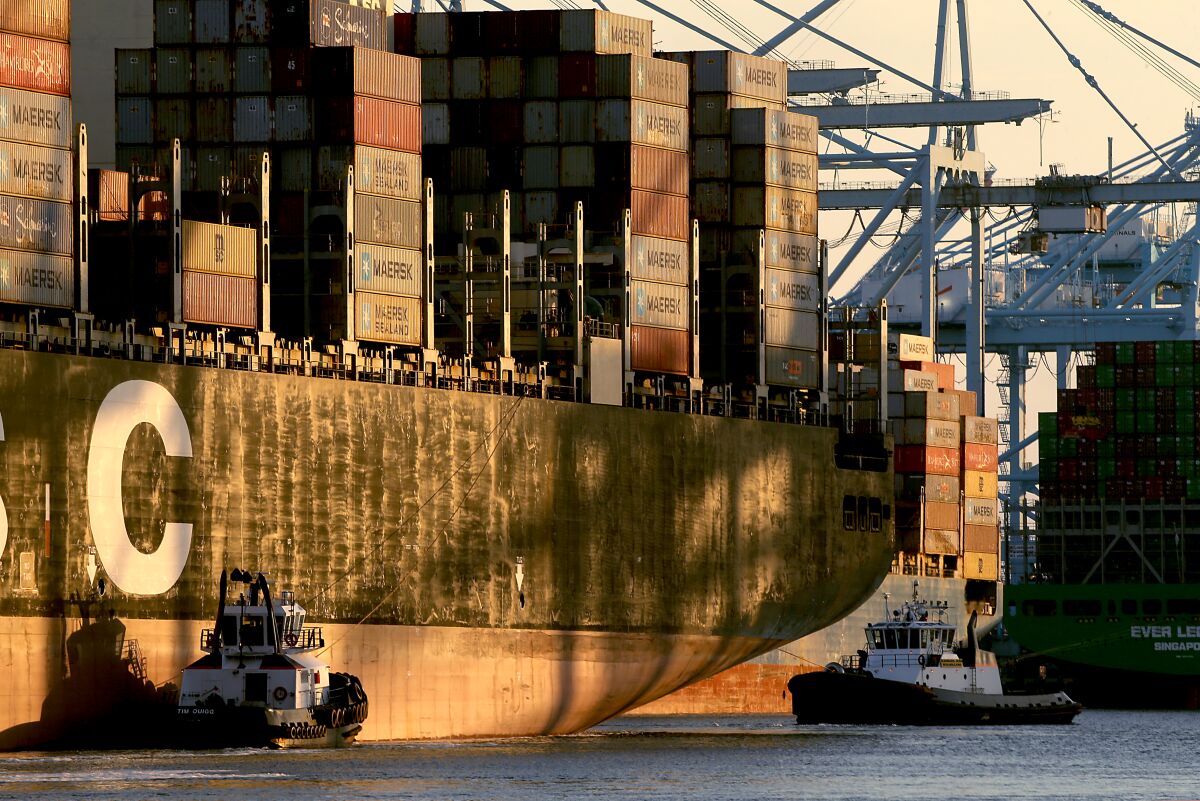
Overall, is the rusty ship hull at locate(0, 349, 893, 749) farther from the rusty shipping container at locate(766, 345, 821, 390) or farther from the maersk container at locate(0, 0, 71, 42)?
the maersk container at locate(0, 0, 71, 42)

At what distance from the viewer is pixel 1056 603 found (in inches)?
3824

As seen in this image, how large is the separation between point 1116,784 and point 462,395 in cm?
1602

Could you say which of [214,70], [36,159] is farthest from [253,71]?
[36,159]

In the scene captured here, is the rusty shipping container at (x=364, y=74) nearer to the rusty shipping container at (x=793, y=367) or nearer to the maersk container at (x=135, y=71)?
the maersk container at (x=135, y=71)

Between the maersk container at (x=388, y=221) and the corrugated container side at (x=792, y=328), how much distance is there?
12.6 metres

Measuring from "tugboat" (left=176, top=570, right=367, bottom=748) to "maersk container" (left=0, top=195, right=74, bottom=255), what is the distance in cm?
678

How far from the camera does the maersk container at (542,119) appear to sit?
62344 millimetres

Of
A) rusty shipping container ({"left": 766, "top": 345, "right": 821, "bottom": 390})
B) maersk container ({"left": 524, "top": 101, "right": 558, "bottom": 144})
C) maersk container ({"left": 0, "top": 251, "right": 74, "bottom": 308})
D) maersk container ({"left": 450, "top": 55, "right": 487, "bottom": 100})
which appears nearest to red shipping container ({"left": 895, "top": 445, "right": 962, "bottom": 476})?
rusty shipping container ({"left": 766, "top": 345, "right": 821, "bottom": 390})

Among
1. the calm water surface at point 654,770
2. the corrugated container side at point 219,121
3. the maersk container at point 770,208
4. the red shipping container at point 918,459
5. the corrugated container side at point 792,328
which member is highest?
the corrugated container side at point 219,121

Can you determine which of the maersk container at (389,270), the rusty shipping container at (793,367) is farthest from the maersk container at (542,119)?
the rusty shipping container at (793,367)

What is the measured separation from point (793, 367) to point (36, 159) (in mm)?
24626

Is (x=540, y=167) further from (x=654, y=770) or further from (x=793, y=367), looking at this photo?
(x=654, y=770)

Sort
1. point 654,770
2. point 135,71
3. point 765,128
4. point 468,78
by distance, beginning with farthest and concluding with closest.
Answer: point 765,128, point 468,78, point 135,71, point 654,770

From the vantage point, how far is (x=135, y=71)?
189ft
